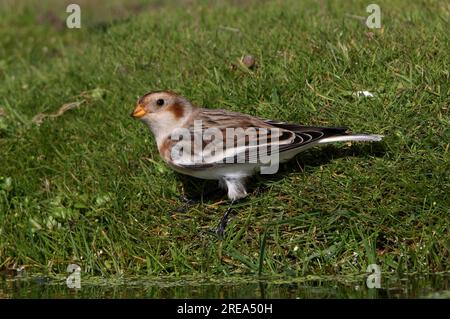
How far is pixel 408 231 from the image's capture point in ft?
18.7

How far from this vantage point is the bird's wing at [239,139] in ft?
19.9

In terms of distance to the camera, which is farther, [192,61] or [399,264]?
[192,61]

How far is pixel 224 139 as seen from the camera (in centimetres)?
624

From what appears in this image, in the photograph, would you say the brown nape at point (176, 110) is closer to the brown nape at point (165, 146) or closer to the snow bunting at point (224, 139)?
the snow bunting at point (224, 139)

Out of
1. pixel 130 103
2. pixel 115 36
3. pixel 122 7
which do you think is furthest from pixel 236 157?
pixel 122 7

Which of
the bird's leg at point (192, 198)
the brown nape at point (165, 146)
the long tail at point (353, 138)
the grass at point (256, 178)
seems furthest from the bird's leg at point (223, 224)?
the long tail at point (353, 138)

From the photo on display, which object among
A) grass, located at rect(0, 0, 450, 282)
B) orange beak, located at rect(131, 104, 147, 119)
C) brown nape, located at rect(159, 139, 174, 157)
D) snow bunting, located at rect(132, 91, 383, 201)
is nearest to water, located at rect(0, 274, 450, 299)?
grass, located at rect(0, 0, 450, 282)

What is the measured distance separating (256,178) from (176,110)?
0.74 meters

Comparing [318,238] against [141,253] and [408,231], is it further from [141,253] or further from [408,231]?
[141,253]

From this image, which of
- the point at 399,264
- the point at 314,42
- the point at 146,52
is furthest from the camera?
the point at 146,52

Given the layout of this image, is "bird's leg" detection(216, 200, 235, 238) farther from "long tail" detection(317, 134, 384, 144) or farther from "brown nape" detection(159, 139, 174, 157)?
"long tail" detection(317, 134, 384, 144)

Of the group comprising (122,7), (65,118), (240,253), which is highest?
(122,7)
